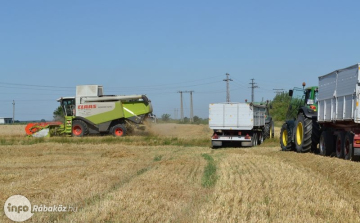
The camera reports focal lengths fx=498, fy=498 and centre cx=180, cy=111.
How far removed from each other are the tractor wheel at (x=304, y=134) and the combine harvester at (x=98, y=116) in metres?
15.7

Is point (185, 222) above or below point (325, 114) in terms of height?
below

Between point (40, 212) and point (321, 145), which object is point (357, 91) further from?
point (40, 212)

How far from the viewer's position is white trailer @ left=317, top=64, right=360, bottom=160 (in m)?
13.3

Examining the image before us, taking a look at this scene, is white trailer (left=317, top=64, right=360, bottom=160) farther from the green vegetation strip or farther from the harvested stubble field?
the green vegetation strip

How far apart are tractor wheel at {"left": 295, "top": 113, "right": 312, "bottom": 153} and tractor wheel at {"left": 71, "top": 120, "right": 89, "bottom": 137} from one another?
1799 cm

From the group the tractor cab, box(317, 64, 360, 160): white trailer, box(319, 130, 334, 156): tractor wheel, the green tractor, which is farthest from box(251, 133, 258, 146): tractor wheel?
the tractor cab

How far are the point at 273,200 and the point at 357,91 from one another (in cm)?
641

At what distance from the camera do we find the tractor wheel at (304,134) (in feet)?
56.2

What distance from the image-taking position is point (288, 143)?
19625 millimetres

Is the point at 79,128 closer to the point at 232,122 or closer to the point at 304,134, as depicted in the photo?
the point at 232,122

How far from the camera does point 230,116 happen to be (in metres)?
24.1

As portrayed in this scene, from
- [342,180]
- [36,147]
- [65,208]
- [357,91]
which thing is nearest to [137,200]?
[65,208]

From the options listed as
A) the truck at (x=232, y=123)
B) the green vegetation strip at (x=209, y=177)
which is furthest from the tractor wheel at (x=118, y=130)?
the green vegetation strip at (x=209, y=177)

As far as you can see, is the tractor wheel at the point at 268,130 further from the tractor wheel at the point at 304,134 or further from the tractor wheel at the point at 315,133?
the tractor wheel at the point at 315,133
